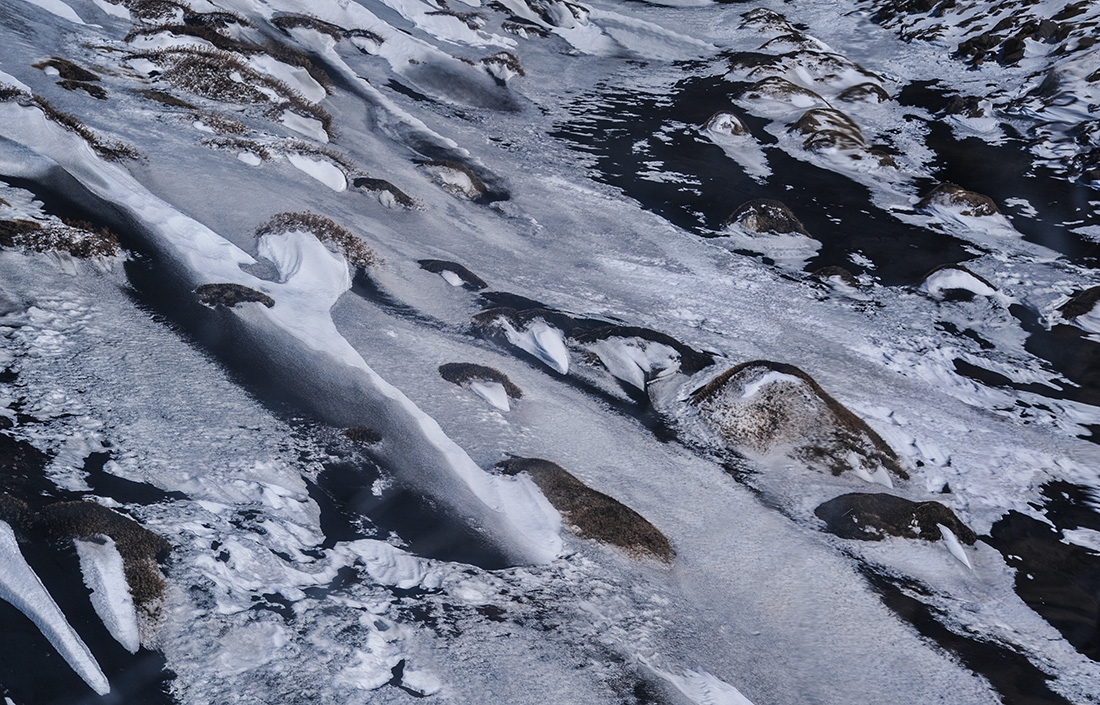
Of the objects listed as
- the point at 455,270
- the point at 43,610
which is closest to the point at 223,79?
the point at 455,270

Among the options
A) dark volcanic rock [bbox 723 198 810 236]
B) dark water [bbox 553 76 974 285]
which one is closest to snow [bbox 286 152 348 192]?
dark water [bbox 553 76 974 285]

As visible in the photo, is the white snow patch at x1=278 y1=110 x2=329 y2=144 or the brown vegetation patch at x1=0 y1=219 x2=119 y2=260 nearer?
the brown vegetation patch at x1=0 y1=219 x2=119 y2=260

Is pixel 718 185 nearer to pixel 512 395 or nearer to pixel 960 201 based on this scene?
pixel 960 201

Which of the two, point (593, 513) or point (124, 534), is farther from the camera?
point (593, 513)

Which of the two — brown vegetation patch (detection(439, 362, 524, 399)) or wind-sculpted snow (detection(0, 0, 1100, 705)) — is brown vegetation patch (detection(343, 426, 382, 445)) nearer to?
wind-sculpted snow (detection(0, 0, 1100, 705))

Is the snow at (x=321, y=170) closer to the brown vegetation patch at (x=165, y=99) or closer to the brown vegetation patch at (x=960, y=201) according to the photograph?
the brown vegetation patch at (x=165, y=99)

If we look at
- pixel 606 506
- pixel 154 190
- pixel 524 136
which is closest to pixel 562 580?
pixel 606 506
